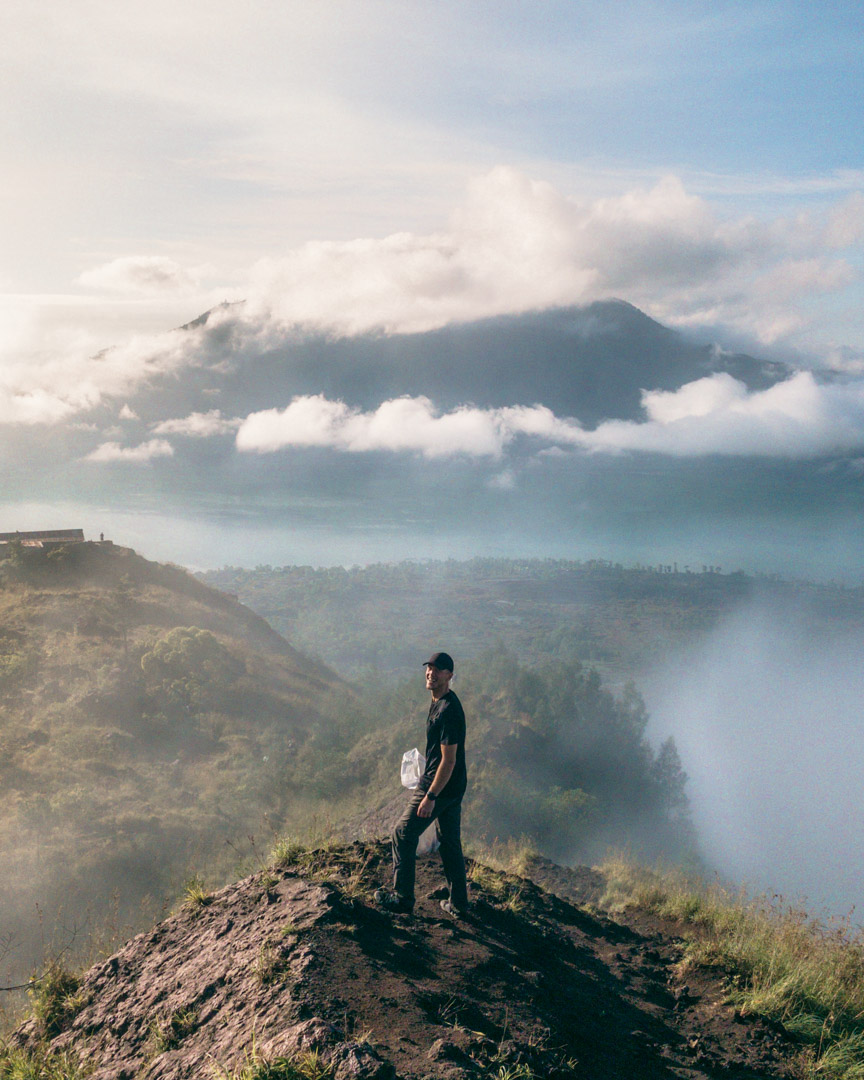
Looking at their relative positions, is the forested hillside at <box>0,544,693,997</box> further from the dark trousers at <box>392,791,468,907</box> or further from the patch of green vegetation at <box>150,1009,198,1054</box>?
the dark trousers at <box>392,791,468,907</box>

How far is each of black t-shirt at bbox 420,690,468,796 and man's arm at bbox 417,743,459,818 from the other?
0.05 metres

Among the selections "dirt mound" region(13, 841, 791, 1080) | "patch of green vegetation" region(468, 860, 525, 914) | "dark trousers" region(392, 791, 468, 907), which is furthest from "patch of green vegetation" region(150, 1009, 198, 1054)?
"patch of green vegetation" region(468, 860, 525, 914)

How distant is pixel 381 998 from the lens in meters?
5.22

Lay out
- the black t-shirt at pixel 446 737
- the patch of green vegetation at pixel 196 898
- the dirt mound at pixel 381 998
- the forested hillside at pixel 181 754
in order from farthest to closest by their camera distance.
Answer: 1. the forested hillside at pixel 181 754
2. the patch of green vegetation at pixel 196 898
3. the black t-shirt at pixel 446 737
4. the dirt mound at pixel 381 998

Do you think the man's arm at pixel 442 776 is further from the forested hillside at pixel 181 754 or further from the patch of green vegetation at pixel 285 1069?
the forested hillside at pixel 181 754

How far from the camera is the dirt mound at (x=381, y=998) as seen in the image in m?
4.73

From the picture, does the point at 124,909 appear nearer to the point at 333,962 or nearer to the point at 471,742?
the point at 333,962

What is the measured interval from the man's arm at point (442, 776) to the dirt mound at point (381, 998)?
44.7 inches

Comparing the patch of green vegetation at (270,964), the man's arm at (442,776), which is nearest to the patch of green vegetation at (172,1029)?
the patch of green vegetation at (270,964)

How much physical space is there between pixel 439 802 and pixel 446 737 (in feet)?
2.28

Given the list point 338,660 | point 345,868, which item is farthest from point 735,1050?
point 338,660

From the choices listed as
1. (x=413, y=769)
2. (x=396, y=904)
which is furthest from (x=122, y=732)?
(x=413, y=769)

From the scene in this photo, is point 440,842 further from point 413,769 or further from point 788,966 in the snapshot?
point 788,966

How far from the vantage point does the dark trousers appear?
681 centimetres
